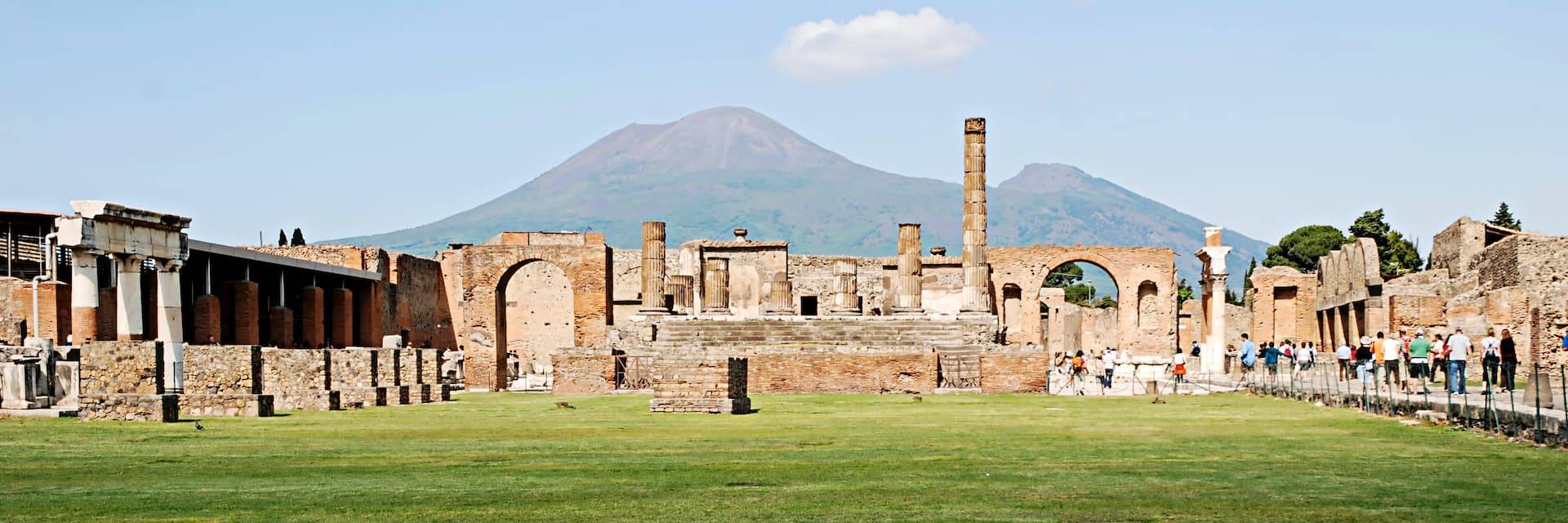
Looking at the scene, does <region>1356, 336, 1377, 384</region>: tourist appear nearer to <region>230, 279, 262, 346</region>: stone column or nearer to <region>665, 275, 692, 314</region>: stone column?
<region>665, 275, 692, 314</region>: stone column

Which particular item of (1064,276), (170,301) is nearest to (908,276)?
(170,301)

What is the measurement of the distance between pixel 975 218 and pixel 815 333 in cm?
1134

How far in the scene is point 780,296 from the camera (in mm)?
47125

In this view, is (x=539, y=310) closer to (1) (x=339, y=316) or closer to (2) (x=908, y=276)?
(1) (x=339, y=316)

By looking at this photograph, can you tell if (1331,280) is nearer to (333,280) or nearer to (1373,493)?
(333,280)

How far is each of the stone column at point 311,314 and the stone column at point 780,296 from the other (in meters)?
11.5

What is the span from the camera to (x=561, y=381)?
112 feet

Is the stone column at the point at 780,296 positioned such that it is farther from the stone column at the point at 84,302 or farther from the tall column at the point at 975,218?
the stone column at the point at 84,302

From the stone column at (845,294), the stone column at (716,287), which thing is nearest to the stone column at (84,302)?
the stone column at (716,287)

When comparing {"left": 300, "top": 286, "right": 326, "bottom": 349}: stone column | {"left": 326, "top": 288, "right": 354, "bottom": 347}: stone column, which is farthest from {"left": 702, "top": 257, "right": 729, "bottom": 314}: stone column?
{"left": 300, "top": 286, "right": 326, "bottom": 349}: stone column

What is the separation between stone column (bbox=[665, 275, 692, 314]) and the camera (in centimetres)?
4653

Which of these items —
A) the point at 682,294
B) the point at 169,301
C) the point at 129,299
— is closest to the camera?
the point at 129,299

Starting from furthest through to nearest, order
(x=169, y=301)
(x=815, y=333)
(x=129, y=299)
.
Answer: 1. (x=815, y=333)
2. (x=169, y=301)
3. (x=129, y=299)

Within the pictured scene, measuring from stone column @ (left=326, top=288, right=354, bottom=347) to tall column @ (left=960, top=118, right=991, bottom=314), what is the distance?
16285mm
